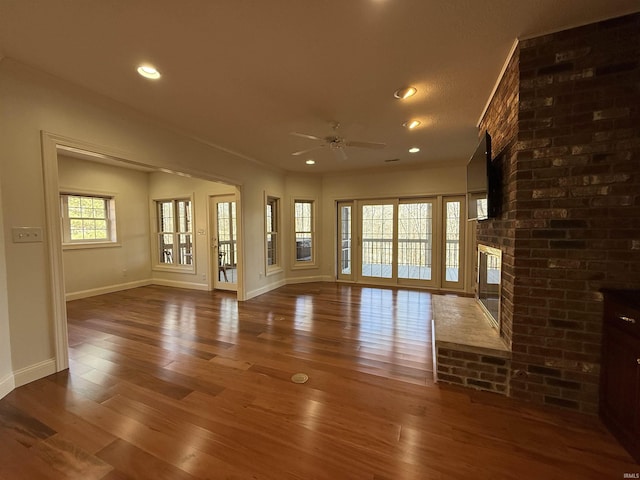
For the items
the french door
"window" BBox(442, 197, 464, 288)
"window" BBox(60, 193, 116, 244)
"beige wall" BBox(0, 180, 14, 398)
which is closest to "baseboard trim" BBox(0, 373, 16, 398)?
"beige wall" BBox(0, 180, 14, 398)

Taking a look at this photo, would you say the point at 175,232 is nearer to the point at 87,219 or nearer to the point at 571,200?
the point at 87,219

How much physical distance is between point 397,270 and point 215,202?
4.30 m

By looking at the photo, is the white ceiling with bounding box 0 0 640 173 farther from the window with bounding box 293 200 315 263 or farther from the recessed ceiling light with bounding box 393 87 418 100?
the window with bounding box 293 200 315 263

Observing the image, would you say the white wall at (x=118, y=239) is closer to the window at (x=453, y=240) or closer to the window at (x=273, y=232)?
the window at (x=273, y=232)

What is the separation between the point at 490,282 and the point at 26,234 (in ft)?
14.4

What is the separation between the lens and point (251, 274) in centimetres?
509

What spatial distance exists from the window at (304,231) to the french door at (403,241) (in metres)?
0.71

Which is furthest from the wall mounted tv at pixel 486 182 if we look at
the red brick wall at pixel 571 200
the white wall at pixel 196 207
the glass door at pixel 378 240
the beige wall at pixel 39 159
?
the white wall at pixel 196 207

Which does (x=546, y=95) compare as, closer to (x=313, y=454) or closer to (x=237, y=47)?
(x=237, y=47)

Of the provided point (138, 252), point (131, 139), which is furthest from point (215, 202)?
point (131, 139)

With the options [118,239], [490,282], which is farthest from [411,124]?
[118,239]

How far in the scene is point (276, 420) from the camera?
1821 mm

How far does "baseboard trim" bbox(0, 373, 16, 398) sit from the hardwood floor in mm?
47

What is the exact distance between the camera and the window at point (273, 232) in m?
5.91
